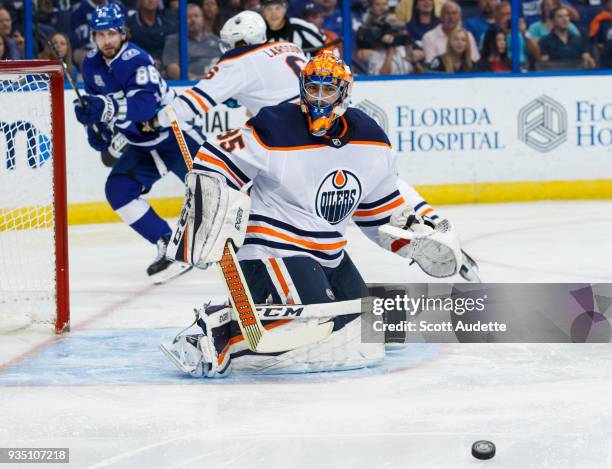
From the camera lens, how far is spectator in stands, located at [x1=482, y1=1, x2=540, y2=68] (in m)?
8.20

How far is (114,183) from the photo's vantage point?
19.1 feet

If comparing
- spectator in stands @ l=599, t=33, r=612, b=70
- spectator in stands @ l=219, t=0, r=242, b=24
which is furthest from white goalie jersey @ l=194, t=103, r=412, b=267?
spectator in stands @ l=599, t=33, r=612, b=70

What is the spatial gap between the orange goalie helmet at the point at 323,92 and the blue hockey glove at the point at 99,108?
2.06 metres

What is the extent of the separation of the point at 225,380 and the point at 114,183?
91.1 inches

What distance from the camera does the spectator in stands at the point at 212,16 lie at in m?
7.66

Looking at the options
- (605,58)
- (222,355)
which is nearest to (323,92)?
(222,355)

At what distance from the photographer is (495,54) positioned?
824cm

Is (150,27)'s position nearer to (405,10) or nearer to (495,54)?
(405,10)

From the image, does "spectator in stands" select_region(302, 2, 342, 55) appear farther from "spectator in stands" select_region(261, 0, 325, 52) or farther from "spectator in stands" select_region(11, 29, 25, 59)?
"spectator in stands" select_region(11, 29, 25, 59)

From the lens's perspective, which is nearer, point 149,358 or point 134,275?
point 149,358

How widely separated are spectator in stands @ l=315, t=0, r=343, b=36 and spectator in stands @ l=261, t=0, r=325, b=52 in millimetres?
706

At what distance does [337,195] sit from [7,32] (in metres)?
4.02

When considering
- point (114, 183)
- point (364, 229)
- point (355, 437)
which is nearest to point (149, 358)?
point (364, 229)

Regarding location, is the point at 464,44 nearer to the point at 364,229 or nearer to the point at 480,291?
the point at 480,291
